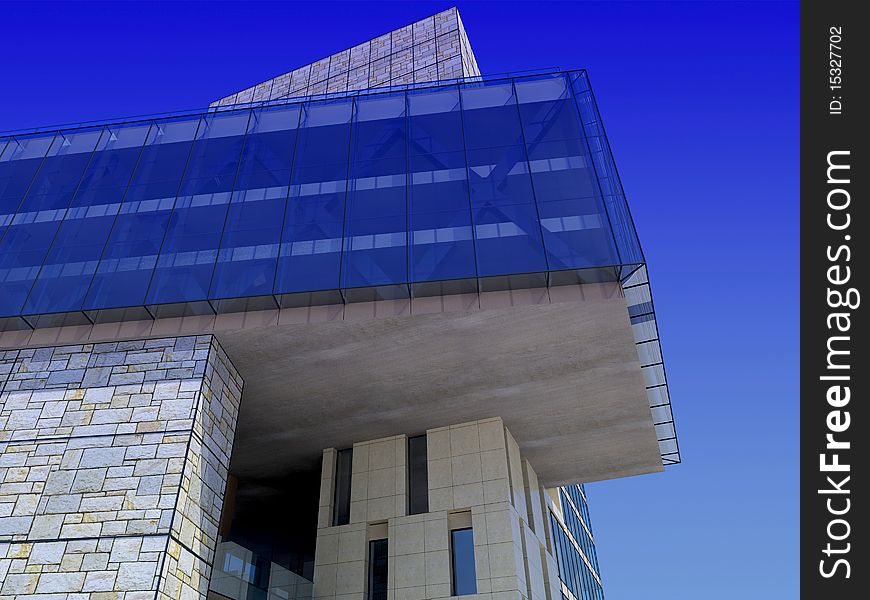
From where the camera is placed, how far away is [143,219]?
57.4 feet

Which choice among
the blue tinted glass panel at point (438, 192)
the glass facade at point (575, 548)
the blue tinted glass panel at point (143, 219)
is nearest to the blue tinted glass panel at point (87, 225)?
the blue tinted glass panel at point (143, 219)

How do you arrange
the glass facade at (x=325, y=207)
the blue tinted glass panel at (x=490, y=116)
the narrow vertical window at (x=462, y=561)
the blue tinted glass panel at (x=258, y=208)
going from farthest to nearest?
the blue tinted glass panel at (x=490, y=116), the narrow vertical window at (x=462, y=561), the blue tinted glass panel at (x=258, y=208), the glass facade at (x=325, y=207)

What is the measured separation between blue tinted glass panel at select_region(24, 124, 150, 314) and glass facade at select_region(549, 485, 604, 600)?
16368 mm

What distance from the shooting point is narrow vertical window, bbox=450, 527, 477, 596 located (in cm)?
1712

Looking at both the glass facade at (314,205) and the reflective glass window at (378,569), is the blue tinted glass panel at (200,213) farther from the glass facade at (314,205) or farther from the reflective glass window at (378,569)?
the reflective glass window at (378,569)

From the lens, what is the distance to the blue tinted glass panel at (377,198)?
50.7ft

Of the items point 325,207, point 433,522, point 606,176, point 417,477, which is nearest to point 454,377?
point 417,477

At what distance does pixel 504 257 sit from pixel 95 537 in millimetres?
9891

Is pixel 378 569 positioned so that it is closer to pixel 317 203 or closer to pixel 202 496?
pixel 202 496

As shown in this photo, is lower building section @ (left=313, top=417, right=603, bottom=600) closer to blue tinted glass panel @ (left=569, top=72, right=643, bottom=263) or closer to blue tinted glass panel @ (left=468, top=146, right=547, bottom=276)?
blue tinted glass panel @ (left=468, top=146, right=547, bottom=276)

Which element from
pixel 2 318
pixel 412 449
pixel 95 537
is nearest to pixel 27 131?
pixel 2 318

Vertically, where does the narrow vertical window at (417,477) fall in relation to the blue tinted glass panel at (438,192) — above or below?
below

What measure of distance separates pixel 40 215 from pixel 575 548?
2196 cm

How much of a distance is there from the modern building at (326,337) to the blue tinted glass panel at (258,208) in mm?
74
